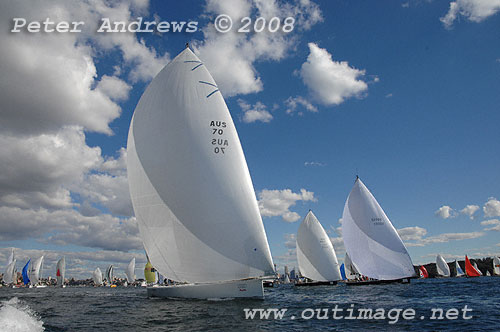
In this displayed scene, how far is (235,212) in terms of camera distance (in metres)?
25.1

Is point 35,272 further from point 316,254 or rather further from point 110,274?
point 316,254

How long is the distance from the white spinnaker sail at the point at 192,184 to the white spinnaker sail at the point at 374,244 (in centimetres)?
2868

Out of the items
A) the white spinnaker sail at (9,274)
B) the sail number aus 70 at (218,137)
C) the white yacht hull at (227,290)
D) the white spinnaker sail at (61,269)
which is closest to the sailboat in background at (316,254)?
the white yacht hull at (227,290)

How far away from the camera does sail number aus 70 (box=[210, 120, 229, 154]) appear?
2669cm

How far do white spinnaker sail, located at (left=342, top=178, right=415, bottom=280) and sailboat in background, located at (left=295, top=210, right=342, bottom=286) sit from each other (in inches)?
486

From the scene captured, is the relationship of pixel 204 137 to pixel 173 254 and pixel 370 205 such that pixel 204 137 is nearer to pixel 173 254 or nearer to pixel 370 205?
pixel 173 254

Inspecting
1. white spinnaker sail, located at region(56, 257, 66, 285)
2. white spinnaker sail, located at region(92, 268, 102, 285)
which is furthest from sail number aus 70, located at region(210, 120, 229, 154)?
white spinnaker sail, located at region(92, 268, 102, 285)

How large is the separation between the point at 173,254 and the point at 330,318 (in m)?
13.1

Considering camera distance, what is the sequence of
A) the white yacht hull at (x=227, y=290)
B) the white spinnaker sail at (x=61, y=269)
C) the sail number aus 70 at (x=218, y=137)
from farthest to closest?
the white spinnaker sail at (x=61, y=269)
the sail number aus 70 at (x=218, y=137)
the white yacht hull at (x=227, y=290)

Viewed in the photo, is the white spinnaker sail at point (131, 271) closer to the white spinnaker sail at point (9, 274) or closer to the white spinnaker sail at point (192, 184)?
the white spinnaker sail at point (9, 274)

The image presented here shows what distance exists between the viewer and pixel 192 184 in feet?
84.7

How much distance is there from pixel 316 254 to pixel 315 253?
26 centimetres

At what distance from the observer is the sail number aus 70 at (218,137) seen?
26.7 metres

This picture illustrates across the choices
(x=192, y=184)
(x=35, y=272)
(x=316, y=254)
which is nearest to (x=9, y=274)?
(x=35, y=272)
